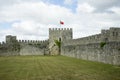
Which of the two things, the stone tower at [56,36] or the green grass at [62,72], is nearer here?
the green grass at [62,72]

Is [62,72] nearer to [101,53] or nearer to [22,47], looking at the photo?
[101,53]

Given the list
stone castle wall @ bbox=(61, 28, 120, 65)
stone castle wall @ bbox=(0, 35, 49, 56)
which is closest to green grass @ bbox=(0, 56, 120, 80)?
stone castle wall @ bbox=(61, 28, 120, 65)

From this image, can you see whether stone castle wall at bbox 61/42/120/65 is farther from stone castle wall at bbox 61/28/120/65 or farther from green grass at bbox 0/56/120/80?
green grass at bbox 0/56/120/80

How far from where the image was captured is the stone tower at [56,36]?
5197cm

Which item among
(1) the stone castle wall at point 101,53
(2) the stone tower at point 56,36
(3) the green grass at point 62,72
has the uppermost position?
(2) the stone tower at point 56,36

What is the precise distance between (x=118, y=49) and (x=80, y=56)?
12.8 m

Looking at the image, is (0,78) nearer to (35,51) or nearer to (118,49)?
(118,49)

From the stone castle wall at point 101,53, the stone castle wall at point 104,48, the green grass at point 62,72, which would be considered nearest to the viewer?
the green grass at point 62,72

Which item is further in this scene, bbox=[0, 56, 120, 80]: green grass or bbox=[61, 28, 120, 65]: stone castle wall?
bbox=[61, 28, 120, 65]: stone castle wall

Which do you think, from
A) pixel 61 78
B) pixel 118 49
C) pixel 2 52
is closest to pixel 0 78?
pixel 61 78

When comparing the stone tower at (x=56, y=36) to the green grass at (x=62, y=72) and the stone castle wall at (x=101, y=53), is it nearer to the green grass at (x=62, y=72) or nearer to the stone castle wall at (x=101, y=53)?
the stone castle wall at (x=101, y=53)

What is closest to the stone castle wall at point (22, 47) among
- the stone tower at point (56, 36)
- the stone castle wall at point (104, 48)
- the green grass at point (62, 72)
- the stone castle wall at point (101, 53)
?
the stone tower at point (56, 36)

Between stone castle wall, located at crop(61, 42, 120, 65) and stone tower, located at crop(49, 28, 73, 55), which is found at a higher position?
stone tower, located at crop(49, 28, 73, 55)

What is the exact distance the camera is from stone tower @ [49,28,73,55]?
52.0 meters
